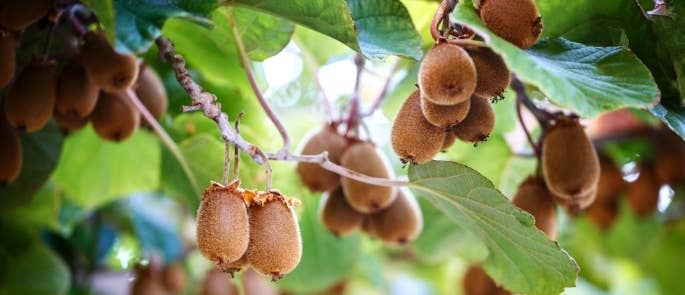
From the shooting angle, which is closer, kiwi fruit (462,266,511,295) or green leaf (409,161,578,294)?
green leaf (409,161,578,294)

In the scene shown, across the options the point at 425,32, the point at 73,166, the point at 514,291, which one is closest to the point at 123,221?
the point at 73,166

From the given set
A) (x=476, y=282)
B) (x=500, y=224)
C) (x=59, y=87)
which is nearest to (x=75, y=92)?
(x=59, y=87)

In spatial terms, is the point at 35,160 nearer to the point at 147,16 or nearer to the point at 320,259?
the point at 147,16

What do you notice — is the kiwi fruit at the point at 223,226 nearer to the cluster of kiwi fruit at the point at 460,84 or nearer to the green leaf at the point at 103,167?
the cluster of kiwi fruit at the point at 460,84

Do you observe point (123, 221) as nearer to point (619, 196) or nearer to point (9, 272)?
point (9, 272)

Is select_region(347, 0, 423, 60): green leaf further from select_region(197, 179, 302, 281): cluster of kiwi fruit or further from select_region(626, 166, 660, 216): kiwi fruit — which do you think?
select_region(626, 166, 660, 216): kiwi fruit

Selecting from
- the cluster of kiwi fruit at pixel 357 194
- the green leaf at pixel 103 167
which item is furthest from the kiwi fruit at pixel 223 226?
the green leaf at pixel 103 167

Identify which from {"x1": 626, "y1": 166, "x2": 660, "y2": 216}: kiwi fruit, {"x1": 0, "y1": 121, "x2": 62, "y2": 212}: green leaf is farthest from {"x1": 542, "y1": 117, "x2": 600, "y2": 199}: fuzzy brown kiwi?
{"x1": 626, "y1": 166, "x2": 660, "y2": 216}: kiwi fruit
